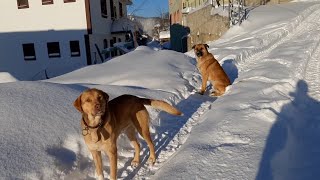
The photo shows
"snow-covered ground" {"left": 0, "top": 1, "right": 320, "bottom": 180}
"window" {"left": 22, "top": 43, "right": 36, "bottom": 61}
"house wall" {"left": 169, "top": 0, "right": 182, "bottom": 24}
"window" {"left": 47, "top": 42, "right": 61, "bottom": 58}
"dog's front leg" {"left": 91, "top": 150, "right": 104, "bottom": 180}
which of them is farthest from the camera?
"house wall" {"left": 169, "top": 0, "right": 182, "bottom": 24}

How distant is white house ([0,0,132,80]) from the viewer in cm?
2169

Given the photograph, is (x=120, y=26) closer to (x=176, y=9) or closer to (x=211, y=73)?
(x=176, y=9)

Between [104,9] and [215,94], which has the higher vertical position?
[104,9]

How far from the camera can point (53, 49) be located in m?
22.3

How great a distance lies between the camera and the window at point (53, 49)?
2223 cm

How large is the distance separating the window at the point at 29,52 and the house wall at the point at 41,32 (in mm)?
248

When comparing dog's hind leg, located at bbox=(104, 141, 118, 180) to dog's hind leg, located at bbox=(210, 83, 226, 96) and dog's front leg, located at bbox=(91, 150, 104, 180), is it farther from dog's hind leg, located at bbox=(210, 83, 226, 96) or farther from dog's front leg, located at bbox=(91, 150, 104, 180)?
dog's hind leg, located at bbox=(210, 83, 226, 96)

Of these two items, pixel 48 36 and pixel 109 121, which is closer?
pixel 109 121

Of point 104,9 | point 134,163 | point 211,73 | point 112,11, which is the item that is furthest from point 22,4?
point 134,163

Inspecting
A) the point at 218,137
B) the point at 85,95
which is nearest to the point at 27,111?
the point at 85,95

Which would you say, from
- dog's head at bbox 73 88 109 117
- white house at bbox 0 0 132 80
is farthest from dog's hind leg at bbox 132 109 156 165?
white house at bbox 0 0 132 80

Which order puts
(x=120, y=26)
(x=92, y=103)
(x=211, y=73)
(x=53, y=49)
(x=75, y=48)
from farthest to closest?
1. (x=120, y=26)
2. (x=53, y=49)
3. (x=75, y=48)
4. (x=211, y=73)
5. (x=92, y=103)

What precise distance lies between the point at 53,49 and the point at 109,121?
66.9 feet

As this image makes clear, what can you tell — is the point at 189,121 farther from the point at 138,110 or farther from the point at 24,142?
the point at 24,142
